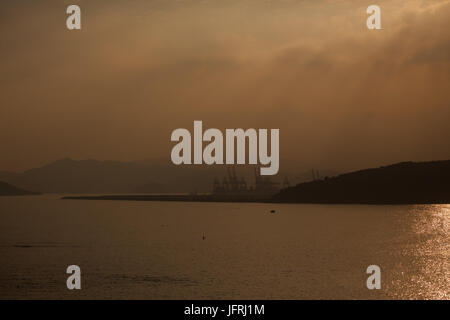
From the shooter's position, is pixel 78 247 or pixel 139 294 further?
pixel 78 247

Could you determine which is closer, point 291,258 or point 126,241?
point 291,258

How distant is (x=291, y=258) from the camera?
269 feet

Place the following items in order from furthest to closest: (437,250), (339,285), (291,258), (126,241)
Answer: (126,241) → (437,250) → (291,258) → (339,285)

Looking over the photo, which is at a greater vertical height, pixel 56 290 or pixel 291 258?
pixel 291 258

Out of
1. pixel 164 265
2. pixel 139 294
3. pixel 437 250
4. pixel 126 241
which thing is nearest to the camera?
pixel 139 294

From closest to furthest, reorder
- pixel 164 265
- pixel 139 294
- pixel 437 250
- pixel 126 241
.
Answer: pixel 139 294 → pixel 164 265 → pixel 437 250 → pixel 126 241
